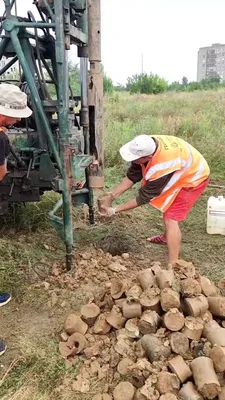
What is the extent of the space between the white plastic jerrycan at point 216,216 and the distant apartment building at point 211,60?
63552 millimetres

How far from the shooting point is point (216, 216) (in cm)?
468

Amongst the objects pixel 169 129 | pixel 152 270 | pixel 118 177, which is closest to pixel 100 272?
pixel 152 270

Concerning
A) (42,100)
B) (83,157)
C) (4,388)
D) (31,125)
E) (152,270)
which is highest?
(42,100)

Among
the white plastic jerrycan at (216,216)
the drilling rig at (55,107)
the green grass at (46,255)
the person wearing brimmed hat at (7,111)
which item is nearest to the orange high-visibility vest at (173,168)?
the drilling rig at (55,107)

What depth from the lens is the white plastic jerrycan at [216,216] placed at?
4621 millimetres

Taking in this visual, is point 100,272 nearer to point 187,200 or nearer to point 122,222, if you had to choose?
point 187,200

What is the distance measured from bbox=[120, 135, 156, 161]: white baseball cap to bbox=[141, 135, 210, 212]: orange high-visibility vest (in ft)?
0.23

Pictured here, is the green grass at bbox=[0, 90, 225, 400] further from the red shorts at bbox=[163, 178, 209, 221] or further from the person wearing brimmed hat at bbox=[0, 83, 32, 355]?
the red shorts at bbox=[163, 178, 209, 221]

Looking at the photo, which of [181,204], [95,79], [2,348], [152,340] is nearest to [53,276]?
[2,348]

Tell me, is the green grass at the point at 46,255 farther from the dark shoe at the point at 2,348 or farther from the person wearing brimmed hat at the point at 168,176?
the person wearing brimmed hat at the point at 168,176

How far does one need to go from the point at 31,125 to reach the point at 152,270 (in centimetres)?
172

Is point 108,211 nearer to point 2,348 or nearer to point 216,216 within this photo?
point 2,348

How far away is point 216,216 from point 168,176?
1.42m

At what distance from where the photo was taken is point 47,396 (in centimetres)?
240
